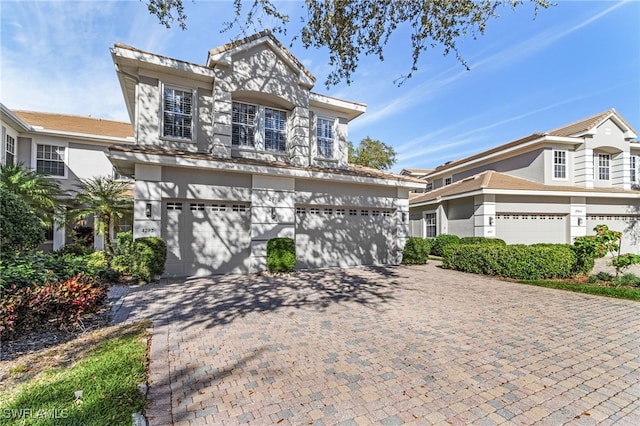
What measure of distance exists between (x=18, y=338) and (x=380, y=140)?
30.6 meters

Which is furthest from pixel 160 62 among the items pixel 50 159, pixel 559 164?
pixel 559 164

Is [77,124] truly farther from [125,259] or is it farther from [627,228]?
[627,228]

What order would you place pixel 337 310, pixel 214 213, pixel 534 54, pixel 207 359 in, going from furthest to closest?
pixel 214 213, pixel 534 54, pixel 337 310, pixel 207 359

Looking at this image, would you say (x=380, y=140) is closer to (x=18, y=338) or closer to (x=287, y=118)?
(x=287, y=118)

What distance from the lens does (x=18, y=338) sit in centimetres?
430

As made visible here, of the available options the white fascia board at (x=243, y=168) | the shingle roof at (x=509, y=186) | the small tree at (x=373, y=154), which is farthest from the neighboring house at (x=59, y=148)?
the small tree at (x=373, y=154)

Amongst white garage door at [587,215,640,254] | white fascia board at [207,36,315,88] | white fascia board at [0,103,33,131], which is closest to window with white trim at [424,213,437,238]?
white garage door at [587,215,640,254]

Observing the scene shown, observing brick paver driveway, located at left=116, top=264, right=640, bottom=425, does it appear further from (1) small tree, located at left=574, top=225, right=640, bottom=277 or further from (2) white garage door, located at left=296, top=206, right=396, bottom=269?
(2) white garage door, located at left=296, top=206, right=396, bottom=269

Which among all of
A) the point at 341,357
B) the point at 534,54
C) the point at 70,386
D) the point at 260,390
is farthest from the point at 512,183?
the point at 70,386

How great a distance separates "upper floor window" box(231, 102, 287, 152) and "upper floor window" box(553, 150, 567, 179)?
49.8ft

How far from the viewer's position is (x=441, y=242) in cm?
1673

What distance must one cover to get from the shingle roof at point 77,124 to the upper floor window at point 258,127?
915 centimetres

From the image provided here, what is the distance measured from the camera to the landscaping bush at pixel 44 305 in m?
4.17

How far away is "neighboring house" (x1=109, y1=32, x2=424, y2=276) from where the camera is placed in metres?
9.29
